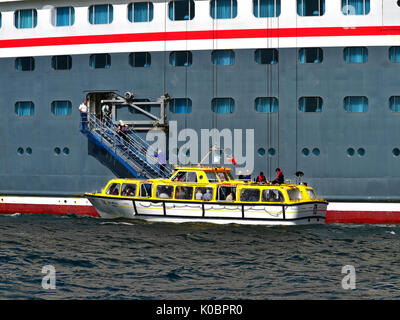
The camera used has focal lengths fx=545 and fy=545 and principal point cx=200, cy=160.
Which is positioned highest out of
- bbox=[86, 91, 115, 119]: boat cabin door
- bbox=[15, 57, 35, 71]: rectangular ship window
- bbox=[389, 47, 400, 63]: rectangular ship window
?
bbox=[15, 57, 35, 71]: rectangular ship window

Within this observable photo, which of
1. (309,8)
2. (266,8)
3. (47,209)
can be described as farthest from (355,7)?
(47,209)

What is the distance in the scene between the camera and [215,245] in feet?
56.6

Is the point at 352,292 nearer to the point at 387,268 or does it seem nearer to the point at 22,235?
the point at 387,268

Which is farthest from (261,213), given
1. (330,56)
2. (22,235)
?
(22,235)

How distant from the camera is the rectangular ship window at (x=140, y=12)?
24719 mm

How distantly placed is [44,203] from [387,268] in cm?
1597

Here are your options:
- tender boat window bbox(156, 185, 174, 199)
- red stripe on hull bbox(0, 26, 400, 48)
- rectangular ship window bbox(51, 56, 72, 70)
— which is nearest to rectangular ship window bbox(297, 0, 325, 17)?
red stripe on hull bbox(0, 26, 400, 48)

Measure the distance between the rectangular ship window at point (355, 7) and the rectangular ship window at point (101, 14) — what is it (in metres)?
10.4

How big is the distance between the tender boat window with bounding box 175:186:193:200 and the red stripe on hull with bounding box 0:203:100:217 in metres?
4.40

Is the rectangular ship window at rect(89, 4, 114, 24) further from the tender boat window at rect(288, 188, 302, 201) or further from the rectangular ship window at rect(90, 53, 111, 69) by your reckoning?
the tender boat window at rect(288, 188, 302, 201)

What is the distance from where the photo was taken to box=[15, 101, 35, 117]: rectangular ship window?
85.3ft

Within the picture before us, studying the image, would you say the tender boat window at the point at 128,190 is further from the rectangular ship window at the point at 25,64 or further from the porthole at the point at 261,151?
the rectangular ship window at the point at 25,64

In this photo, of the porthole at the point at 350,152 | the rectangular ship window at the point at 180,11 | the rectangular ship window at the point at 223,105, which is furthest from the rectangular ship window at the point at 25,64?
the porthole at the point at 350,152

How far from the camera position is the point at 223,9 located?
2406 centimetres
